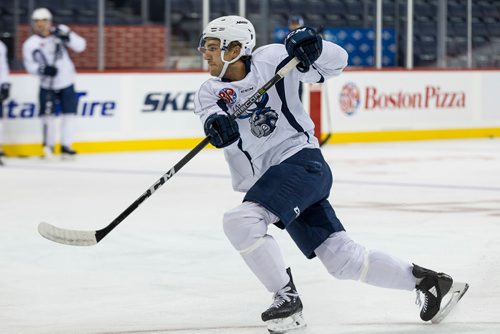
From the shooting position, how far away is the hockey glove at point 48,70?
37.2 ft

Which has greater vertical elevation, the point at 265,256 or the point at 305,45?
the point at 305,45

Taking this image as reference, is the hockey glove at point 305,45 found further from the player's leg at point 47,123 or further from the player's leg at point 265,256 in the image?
the player's leg at point 47,123

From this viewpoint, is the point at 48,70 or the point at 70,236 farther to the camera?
the point at 48,70

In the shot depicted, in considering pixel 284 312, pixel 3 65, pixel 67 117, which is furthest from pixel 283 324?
pixel 67 117

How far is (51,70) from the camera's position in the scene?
11359 mm

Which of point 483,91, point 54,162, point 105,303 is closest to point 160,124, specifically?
point 54,162

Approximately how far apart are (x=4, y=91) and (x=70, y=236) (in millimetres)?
7050

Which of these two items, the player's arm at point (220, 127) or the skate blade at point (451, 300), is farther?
the skate blade at point (451, 300)

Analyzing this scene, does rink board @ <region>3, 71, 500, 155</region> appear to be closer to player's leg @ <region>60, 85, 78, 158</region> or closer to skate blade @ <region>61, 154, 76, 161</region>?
player's leg @ <region>60, 85, 78, 158</region>

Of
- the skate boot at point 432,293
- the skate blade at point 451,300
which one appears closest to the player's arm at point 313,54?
the skate boot at point 432,293

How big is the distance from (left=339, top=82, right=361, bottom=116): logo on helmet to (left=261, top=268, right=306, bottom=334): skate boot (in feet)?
33.3

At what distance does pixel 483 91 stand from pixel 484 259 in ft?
32.9

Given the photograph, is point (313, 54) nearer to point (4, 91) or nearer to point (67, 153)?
point (4, 91)

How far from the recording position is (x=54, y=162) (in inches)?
436
